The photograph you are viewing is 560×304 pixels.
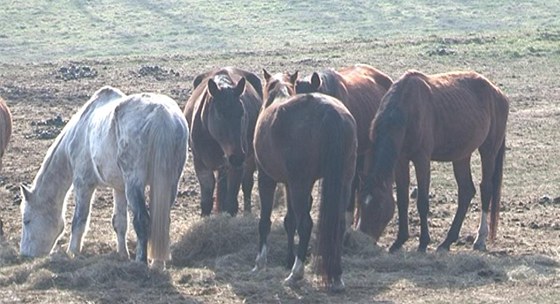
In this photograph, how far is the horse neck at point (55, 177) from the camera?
33.9 feet

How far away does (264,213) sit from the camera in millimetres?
9938

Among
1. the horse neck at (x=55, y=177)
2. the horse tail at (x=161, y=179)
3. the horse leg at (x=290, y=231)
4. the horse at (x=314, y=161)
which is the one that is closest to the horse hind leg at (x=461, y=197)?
the horse leg at (x=290, y=231)

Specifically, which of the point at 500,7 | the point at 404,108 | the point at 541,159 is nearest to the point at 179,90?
the point at 541,159

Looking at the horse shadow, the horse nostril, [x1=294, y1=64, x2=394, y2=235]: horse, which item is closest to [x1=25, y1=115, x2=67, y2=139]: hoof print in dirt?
[x1=294, y1=64, x2=394, y2=235]: horse

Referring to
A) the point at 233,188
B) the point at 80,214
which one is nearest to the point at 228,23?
the point at 233,188

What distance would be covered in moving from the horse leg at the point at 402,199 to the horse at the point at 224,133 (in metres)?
1.52

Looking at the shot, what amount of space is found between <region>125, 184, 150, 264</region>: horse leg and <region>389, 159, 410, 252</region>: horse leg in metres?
2.65

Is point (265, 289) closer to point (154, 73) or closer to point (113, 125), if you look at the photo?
point (113, 125)

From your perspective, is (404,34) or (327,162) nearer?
(327,162)

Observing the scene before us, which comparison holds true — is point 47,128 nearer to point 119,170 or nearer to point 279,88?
point 279,88

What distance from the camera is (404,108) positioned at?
35.2 feet

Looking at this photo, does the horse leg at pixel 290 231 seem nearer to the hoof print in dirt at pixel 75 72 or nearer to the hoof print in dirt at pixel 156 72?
the hoof print in dirt at pixel 156 72

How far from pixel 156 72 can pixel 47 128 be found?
725cm

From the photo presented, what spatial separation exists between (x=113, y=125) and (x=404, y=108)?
2843mm
